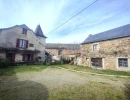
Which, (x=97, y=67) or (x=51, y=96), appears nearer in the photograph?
(x=51, y=96)

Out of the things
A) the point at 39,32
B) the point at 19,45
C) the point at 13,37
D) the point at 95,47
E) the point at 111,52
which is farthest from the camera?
the point at 39,32

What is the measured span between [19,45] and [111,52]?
16.9 meters

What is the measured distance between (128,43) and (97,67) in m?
6.28

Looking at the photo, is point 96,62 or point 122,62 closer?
point 122,62

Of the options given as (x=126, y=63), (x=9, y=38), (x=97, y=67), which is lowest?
(x=97, y=67)

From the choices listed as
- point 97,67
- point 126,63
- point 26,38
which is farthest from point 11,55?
point 126,63

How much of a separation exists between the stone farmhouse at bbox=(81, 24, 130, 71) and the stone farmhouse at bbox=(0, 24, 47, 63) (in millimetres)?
11062

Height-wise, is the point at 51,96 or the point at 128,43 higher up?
the point at 128,43

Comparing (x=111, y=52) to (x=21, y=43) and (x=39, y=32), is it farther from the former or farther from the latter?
(x=39, y=32)

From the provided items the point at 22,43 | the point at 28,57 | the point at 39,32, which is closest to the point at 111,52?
the point at 28,57

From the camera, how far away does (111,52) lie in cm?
1485

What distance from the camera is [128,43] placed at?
1309 centimetres

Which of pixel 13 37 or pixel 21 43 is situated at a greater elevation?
pixel 13 37

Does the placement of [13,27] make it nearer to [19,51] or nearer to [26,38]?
[26,38]
